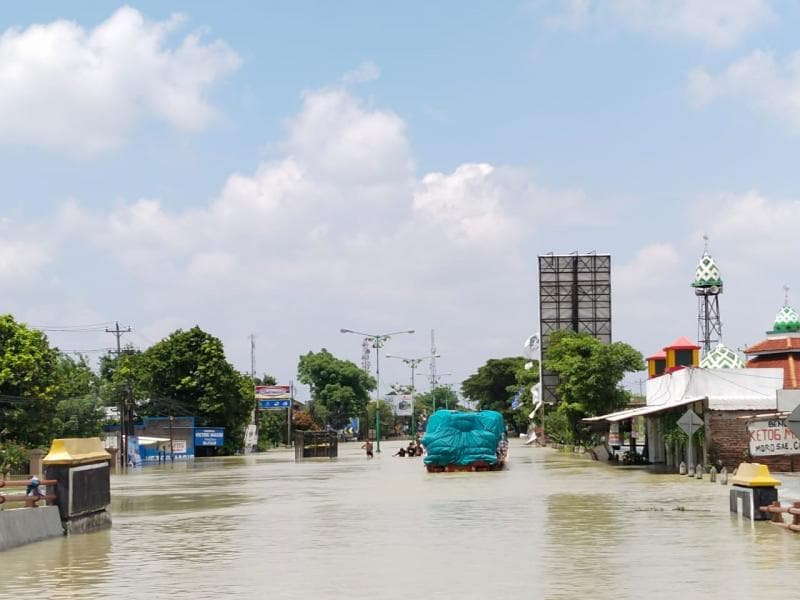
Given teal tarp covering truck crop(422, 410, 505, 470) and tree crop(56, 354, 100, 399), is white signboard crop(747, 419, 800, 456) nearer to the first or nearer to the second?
teal tarp covering truck crop(422, 410, 505, 470)

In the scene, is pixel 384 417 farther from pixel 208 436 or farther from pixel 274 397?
pixel 208 436

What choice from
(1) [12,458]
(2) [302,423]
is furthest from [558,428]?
(2) [302,423]

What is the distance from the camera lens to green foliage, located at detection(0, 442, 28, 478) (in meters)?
56.1

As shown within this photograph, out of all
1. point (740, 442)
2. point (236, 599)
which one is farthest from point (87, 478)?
point (740, 442)

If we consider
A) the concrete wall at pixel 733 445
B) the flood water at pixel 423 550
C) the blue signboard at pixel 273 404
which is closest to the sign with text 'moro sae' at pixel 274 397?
the blue signboard at pixel 273 404

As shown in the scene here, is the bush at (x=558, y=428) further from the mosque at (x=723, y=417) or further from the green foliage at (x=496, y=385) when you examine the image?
the green foliage at (x=496, y=385)

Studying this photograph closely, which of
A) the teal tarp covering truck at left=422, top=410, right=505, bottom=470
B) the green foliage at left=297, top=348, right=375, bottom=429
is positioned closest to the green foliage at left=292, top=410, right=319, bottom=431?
the green foliage at left=297, top=348, right=375, bottom=429

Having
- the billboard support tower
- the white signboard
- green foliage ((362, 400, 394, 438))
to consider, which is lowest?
green foliage ((362, 400, 394, 438))

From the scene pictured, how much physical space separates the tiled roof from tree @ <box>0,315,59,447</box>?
1529 inches

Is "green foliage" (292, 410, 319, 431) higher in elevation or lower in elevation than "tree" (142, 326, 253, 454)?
lower

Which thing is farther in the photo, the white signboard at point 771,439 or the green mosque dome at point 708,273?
the green mosque dome at point 708,273

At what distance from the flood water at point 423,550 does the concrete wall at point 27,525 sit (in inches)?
12.6

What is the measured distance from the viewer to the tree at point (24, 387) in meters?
64.2

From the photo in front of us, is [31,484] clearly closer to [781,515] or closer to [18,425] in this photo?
[781,515]
